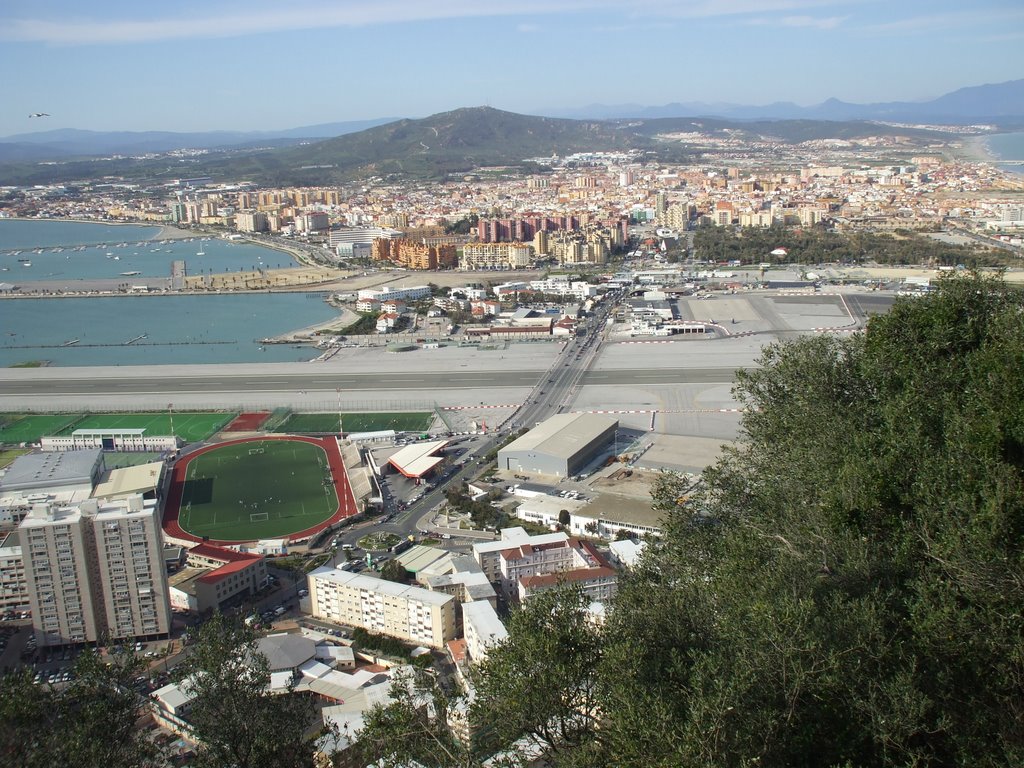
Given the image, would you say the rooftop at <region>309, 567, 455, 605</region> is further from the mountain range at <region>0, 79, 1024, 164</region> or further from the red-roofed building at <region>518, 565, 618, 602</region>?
the mountain range at <region>0, 79, 1024, 164</region>

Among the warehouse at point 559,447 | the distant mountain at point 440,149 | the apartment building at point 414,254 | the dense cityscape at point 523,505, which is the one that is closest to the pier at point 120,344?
the dense cityscape at point 523,505

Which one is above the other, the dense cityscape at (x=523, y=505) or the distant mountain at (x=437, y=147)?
the distant mountain at (x=437, y=147)

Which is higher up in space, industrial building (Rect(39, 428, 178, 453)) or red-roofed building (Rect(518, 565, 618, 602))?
red-roofed building (Rect(518, 565, 618, 602))

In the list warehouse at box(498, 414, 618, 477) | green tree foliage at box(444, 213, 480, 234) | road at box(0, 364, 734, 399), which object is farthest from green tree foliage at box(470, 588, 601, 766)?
green tree foliage at box(444, 213, 480, 234)

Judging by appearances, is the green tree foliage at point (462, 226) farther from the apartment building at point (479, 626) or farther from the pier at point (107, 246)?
the apartment building at point (479, 626)

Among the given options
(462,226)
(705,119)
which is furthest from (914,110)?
(462,226)

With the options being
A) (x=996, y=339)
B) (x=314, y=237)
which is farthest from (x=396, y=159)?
(x=996, y=339)
